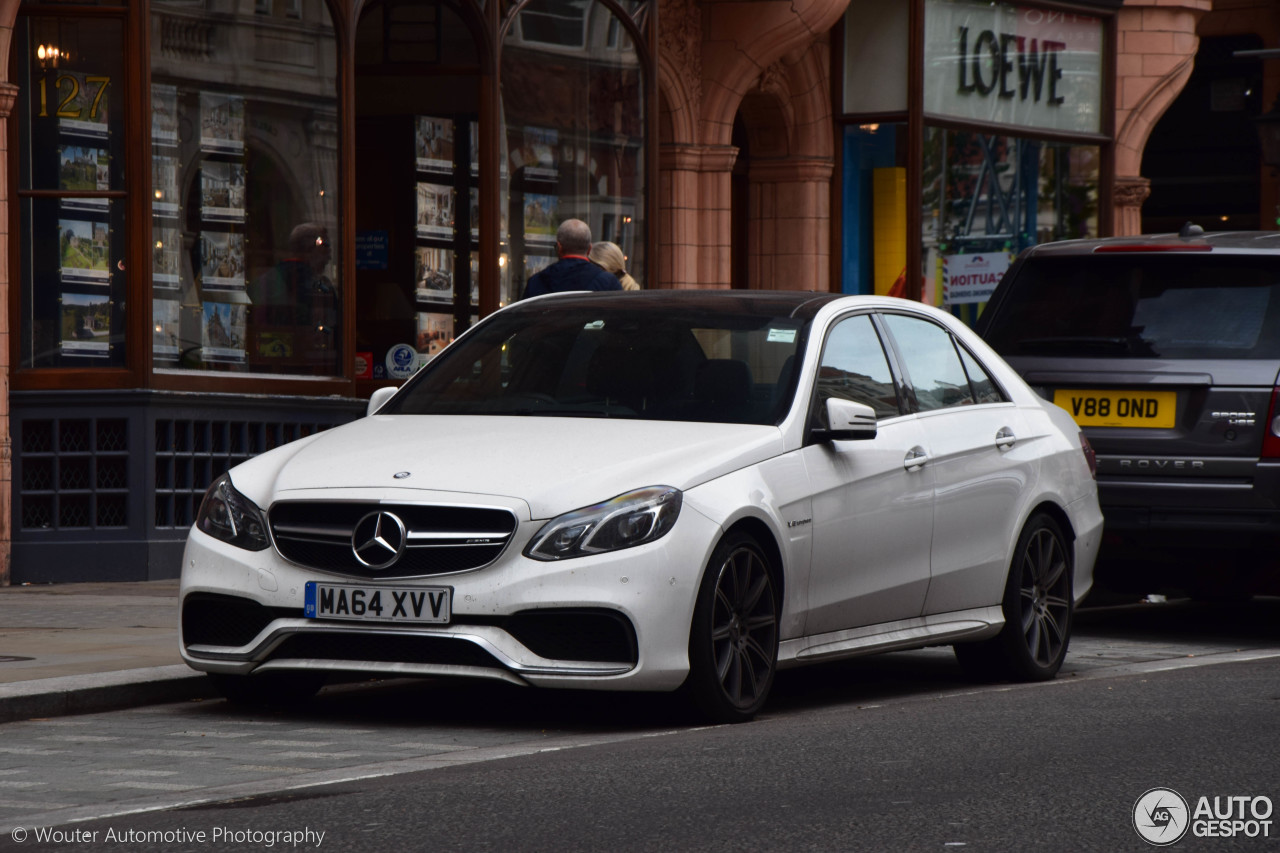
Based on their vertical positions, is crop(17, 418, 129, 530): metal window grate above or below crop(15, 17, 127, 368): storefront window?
below

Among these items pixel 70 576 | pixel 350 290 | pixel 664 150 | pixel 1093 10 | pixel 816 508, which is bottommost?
pixel 70 576

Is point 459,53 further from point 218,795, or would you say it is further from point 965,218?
point 218,795

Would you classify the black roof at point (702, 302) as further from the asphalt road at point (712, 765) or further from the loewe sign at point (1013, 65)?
the loewe sign at point (1013, 65)

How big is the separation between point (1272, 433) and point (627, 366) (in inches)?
140

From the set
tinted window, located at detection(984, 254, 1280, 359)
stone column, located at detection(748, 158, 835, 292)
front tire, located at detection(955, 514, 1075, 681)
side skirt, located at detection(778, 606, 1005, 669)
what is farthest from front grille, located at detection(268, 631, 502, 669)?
stone column, located at detection(748, 158, 835, 292)

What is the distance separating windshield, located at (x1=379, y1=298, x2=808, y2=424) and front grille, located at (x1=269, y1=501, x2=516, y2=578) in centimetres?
97

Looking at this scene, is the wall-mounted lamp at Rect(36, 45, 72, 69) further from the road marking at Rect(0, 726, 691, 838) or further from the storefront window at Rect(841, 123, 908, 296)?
the storefront window at Rect(841, 123, 908, 296)

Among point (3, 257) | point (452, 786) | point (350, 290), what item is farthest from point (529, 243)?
point (452, 786)

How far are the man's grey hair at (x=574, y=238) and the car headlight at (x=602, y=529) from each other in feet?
19.0

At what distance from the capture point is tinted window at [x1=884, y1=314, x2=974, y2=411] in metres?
8.57

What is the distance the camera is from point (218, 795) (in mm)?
5938

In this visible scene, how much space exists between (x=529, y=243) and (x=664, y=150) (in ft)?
9.08

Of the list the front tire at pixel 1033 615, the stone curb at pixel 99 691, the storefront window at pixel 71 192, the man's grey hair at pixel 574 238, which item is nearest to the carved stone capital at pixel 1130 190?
the man's grey hair at pixel 574 238

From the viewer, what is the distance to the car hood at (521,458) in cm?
696
